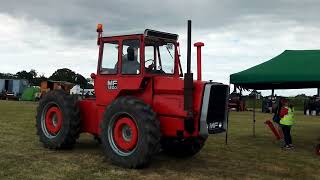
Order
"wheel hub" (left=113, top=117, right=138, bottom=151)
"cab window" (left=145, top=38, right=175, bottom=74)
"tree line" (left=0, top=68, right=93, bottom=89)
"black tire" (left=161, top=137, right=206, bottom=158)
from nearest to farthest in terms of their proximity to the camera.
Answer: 1. "wheel hub" (left=113, top=117, right=138, bottom=151)
2. "cab window" (left=145, top=38, right=175, bottom=74)
3. "black tire" (left=161, top=137, right=206, bottom=158)
4. "tree line" (left=0, top=68, right=93, bottom=89)

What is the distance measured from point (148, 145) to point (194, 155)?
2538mm

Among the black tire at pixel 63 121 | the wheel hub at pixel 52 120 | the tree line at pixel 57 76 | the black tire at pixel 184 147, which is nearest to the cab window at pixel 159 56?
the black tire at pixel 184 147

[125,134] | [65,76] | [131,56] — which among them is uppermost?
[65,76]

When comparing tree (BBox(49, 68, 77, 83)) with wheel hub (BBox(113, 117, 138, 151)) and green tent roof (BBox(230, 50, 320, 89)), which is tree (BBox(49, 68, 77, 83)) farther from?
wheel hub (BBox(113, 117, 138, 151))

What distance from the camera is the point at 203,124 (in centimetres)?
787

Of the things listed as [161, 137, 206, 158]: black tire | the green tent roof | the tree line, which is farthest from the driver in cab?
the tree line

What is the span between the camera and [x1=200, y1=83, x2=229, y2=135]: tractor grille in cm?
789

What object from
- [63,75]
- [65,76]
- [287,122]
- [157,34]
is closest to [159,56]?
[157,34]

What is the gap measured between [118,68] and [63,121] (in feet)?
Answer: 5.83

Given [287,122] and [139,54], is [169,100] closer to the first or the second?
[139,54]

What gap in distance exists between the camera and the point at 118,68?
8.99m

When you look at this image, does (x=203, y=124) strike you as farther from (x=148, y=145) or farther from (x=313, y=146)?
(x=313, y=146)

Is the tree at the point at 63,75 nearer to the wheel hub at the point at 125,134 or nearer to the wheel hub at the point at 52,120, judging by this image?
the wheel hub at the point at 52,120

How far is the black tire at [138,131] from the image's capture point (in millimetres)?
7775
